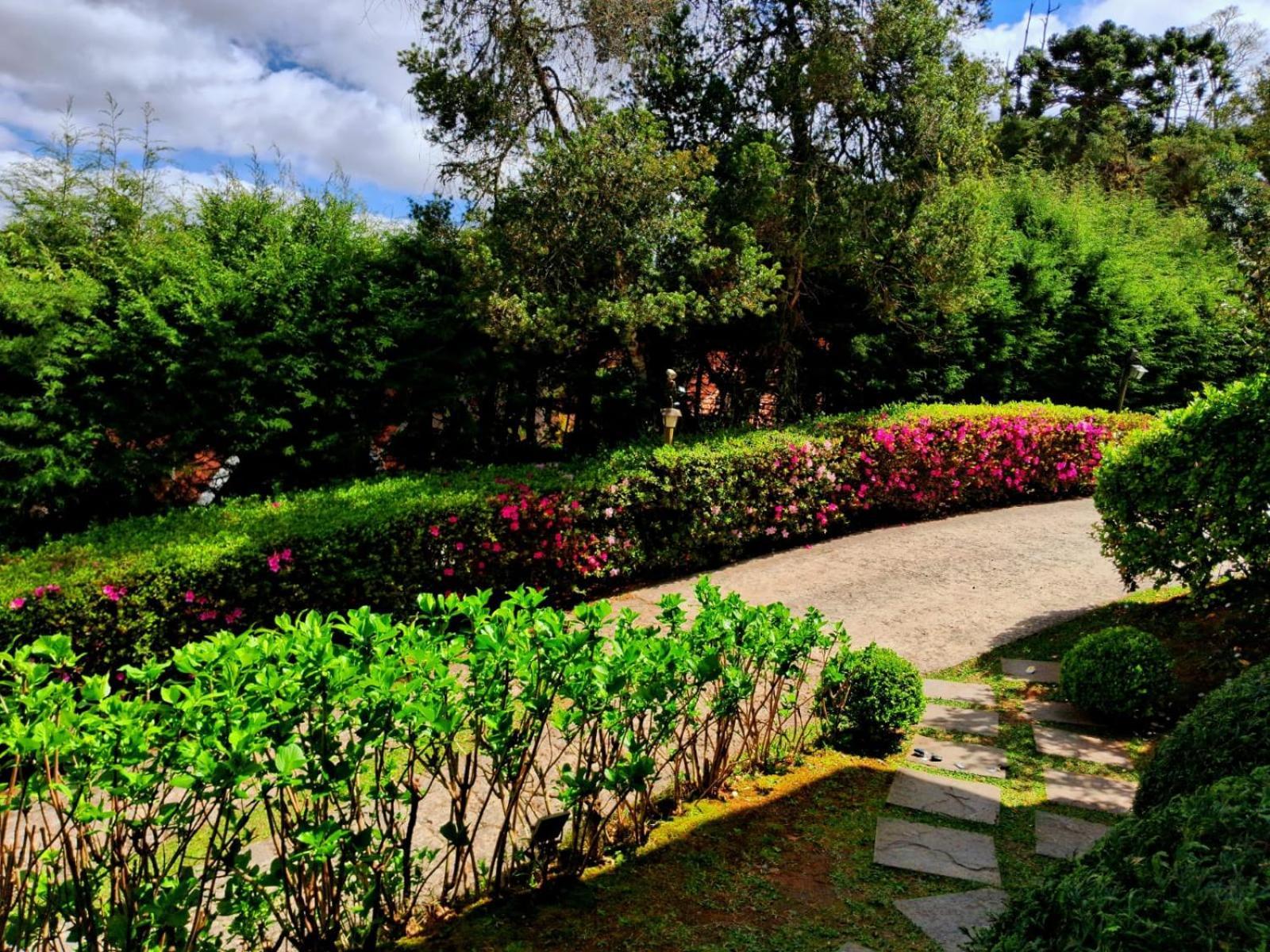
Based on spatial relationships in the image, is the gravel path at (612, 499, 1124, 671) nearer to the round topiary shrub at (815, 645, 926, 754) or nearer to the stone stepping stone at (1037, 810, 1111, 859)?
the round topiary shrub at (815, 645, 926, 754)

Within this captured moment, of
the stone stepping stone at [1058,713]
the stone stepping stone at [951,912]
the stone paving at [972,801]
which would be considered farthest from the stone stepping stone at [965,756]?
the stone stepping stone at [951,912]

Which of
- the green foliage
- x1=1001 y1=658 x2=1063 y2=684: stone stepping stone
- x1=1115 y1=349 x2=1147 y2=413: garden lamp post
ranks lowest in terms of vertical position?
x1=1001 y1=658 x2=1063 y2=684: stone stepping stone

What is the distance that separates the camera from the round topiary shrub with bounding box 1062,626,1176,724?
13.6ft

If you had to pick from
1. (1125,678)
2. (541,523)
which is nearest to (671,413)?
(541,523)

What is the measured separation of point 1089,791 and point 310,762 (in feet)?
11.4

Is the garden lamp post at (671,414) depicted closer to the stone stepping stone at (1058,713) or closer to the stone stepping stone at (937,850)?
the stone stepping stone at (1058,713)

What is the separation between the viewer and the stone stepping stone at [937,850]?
282 centimetres

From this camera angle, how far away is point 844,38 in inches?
309

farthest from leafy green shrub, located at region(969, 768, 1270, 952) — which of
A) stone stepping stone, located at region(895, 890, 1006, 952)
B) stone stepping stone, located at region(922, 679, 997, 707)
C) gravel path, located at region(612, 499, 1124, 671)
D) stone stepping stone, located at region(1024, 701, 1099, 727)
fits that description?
gravel path, located at region(612, 499, 1124, 671)

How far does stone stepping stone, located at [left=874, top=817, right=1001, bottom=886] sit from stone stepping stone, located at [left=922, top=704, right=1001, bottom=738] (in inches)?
47.8

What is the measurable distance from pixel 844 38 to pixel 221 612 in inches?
311

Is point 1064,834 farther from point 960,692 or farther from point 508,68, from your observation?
point 508,68

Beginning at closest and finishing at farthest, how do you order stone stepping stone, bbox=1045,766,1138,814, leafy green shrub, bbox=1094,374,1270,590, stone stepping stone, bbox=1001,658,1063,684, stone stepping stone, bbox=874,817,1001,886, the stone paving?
1. the stone paving
2. stone stepping stone, bbox=874,817,1001,886
3. stone stepping stone, bbox=1045,766,1138,814
4. leafy green shrub, bbox=1094,374,1270,590
5. stone stepping stone, bbox=1001,658,1063,684

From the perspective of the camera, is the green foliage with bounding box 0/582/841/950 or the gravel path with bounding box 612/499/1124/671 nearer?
the green foliage with bounding box 0/582/841/950
